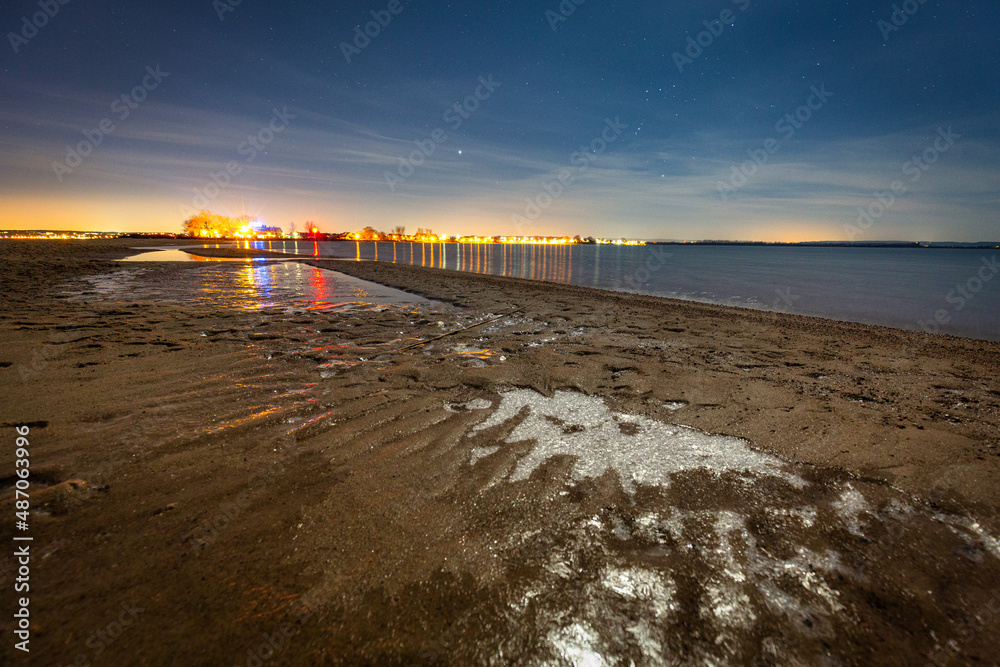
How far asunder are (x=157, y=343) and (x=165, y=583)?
636cm

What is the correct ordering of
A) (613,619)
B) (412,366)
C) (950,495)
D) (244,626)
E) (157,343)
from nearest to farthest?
(244,626) → (613,619) → (950,495) → (412,366) → (157,343)

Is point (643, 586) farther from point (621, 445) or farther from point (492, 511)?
point (621, 445)

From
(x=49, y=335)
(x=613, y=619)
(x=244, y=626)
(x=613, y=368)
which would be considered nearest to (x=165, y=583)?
(x=244, y=626)

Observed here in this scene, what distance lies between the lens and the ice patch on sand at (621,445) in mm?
3734

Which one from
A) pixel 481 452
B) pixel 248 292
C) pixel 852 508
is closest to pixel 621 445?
Result: pixel 481 452

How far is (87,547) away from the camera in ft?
8.36

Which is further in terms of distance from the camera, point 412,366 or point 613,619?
point 412,366

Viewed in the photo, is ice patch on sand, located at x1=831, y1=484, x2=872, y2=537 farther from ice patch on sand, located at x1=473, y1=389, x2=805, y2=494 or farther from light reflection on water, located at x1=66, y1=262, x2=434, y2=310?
light reflection on water, located at x1=66, y1=262, x2=434, y2=310

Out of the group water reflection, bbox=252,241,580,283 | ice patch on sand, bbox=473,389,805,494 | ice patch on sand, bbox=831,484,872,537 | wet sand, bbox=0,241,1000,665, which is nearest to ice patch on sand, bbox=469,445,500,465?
wet sand, bbox=0,241,1000,665

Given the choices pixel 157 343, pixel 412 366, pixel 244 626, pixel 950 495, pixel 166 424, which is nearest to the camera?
pixel 244 626

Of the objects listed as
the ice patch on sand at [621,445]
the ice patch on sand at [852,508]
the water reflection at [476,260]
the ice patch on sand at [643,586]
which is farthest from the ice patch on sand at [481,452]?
the water reflection at [476,260]

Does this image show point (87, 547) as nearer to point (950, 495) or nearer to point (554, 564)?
point (554, 564)

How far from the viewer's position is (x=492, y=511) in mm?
3098

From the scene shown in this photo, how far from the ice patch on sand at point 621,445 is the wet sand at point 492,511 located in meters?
0.04
